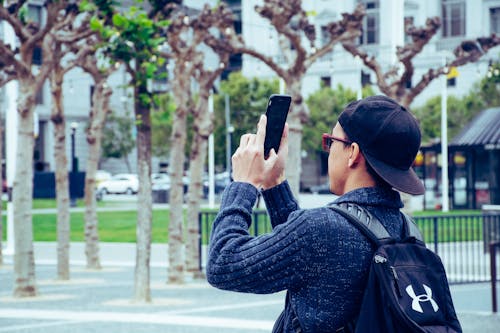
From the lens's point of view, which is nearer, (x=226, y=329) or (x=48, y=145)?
(x=226, y=329)

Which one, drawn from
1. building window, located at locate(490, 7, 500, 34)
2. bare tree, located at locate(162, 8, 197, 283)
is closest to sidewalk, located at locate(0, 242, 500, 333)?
bare tree, located at locate(162, 8, 197, 283)

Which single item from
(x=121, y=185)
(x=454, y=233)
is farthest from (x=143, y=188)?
(x=121, y=185)

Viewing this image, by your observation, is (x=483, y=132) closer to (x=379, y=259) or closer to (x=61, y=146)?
(x=61, y=146)

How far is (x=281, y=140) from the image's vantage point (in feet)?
11.4

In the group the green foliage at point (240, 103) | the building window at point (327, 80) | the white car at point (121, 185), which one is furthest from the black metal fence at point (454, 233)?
the building window at point (327, 80)

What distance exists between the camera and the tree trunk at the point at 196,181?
56.6 feet

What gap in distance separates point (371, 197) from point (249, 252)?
0.44 m

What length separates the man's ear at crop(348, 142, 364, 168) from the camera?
3.30 m

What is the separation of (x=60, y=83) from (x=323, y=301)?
1472 cm

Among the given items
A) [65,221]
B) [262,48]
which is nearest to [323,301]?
[65,221]

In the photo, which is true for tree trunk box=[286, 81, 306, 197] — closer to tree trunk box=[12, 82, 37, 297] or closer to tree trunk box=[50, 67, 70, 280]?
tree trunk box=[50, 67, 70, 280]

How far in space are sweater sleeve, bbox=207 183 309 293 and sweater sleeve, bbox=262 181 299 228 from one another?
1.14ft

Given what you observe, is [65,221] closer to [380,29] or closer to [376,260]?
[376,260]

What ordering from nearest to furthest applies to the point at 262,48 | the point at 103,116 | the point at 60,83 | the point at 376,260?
the point at 376,260
the point at 60,83
the point at 103,116
the point at 262,48
